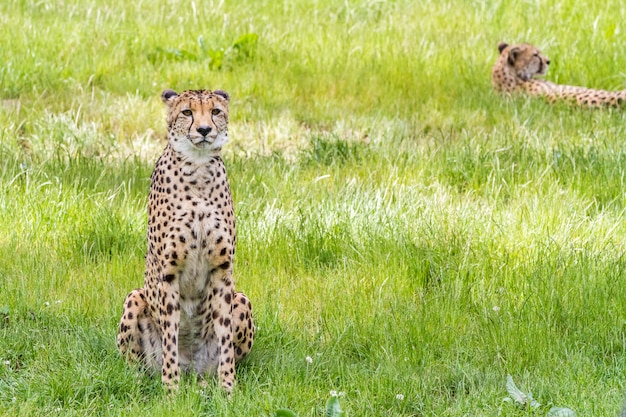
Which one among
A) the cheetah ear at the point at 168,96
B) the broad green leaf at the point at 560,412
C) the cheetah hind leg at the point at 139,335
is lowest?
the cheetah hind leg at the point at 139,335

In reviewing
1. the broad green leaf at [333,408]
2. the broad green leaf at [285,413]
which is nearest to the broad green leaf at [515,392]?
the broad green leaf at [333,408]

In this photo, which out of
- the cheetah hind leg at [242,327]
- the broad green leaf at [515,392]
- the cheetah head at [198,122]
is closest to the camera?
the broad green leaf at [515,392]

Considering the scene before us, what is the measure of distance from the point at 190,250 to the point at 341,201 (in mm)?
1813

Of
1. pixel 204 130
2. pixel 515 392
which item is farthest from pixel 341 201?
pixel 515 392

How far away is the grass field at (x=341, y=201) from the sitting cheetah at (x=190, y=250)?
14 cm

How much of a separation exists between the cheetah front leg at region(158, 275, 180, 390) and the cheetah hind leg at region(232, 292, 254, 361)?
0.25m

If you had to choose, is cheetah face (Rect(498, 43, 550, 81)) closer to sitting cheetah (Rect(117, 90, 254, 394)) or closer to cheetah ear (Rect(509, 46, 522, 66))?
cheetah ear (Rect(509, 46, 522, 66))

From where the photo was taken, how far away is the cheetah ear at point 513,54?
307 inches

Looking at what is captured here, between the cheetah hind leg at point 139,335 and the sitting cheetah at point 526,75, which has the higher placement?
the sitting cheetah at point 526,75

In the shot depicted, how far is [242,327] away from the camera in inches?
157

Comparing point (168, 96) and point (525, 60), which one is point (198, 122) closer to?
point (168, 96)

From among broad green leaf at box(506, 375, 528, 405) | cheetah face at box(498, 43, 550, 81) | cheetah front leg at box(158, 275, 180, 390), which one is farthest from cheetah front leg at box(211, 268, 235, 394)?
cheetah face at box(498, 43, 550, 81)

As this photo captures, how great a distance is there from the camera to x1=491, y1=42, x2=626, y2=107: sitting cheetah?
24.5ft

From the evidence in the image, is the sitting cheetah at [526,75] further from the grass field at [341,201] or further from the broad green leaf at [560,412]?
the broad green leaf at [560,412]
